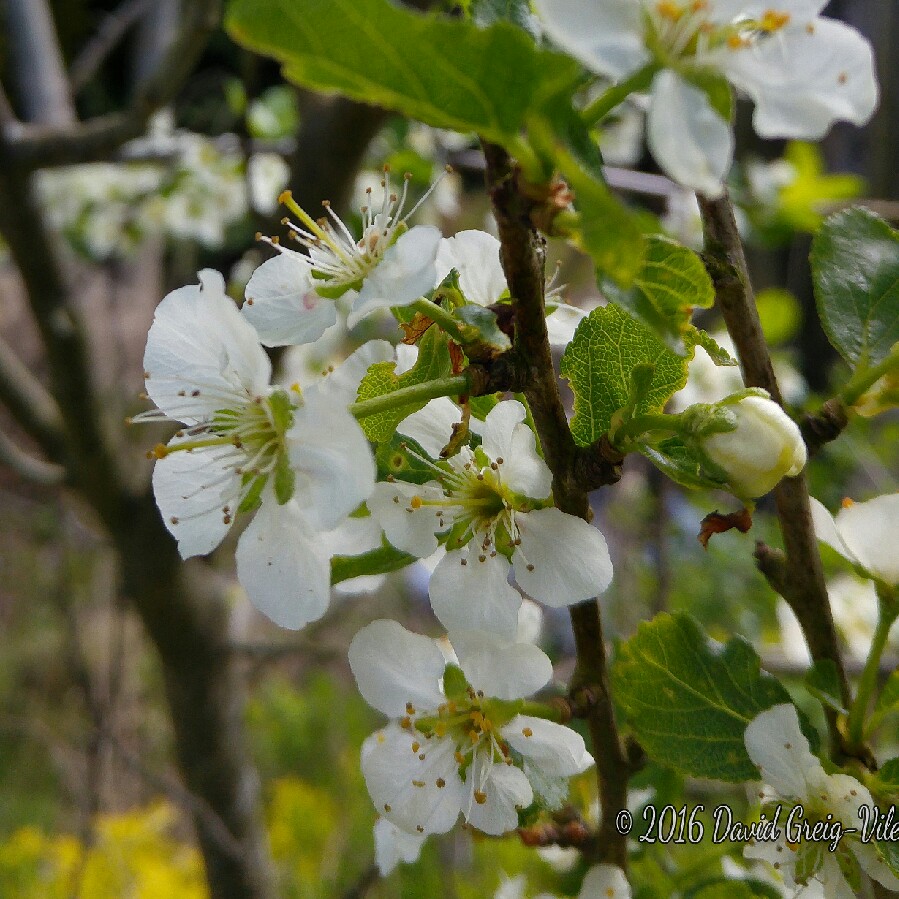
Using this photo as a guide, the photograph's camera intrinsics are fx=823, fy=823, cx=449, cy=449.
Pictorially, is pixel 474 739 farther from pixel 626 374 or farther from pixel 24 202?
pixel 24 202

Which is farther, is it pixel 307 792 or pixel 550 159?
pixel 307 792

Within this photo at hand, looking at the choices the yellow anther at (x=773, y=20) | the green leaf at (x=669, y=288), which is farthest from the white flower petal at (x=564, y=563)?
the yellow anther at (x=773, y=20)

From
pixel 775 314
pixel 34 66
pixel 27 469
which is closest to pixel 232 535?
pixel 27 469

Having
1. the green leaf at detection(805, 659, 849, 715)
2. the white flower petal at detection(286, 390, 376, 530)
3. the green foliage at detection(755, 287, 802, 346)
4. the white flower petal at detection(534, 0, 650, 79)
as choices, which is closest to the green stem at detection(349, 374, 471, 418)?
the white flower petal at detection(286, 390, 376, 530)

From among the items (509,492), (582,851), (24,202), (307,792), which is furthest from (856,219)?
(307,792)

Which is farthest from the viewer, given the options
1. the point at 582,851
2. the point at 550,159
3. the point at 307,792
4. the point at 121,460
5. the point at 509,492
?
the point at 307,792

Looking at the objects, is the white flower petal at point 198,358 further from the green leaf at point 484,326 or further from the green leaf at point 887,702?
the green leaf at point 887,702
